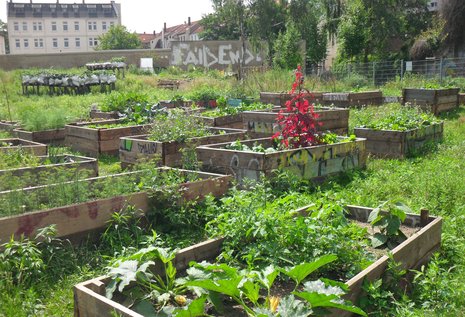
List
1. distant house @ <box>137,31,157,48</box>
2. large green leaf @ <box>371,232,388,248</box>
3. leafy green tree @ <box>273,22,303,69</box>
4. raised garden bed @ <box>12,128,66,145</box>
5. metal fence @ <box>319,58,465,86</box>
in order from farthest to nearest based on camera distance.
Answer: distant house @ <box>137,31,157,48</box>, leafy green tree @ <box>273,22,303,69</box>, metal fence @ <box>319,58,465,86</box>, raised garden bed @ <box>12,128,66,145</box>, large green leaf @ <box>371,232,388,248</box>

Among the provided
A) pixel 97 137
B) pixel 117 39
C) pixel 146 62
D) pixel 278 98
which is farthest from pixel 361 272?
pixel 117 39

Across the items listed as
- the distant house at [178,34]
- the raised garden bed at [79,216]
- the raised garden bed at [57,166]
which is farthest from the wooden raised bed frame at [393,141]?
the distant house at [178,34]

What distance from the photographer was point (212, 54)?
144 ft

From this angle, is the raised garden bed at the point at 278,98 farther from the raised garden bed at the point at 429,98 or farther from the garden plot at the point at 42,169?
the garden plot at the point at 42,169

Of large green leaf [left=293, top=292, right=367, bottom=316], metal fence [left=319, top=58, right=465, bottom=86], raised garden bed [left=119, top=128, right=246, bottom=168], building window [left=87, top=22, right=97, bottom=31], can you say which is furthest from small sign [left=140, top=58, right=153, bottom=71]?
building window [left=87, top=22, right=97, bottom=31]

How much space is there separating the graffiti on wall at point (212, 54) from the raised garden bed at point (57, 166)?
3569 cm

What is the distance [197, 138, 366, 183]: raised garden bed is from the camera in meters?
6.87

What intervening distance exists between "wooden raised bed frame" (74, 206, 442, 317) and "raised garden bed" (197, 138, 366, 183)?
1.68 m

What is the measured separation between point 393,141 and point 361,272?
20.2 ft

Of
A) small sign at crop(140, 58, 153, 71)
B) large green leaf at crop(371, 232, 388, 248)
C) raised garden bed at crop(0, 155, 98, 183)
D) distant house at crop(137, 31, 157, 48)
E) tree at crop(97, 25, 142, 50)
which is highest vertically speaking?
distant house at crop(137, 31, 157, 48)

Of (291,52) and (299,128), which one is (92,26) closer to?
(291,52)

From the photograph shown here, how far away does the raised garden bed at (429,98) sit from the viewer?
14492 millimetres

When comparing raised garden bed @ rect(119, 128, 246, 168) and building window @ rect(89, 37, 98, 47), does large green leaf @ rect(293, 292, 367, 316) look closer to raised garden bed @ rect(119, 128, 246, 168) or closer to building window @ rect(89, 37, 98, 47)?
raised garden bed @ rect(119, 128, 246, 168)

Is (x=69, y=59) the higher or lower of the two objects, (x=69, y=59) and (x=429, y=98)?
the higher
